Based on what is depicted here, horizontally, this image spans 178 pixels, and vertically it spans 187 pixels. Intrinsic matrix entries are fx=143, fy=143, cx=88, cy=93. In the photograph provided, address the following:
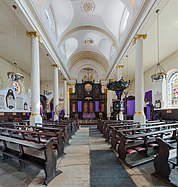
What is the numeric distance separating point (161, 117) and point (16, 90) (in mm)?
11621

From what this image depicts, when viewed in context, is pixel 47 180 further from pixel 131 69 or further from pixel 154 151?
pixel 131 69

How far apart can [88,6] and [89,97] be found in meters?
10.0

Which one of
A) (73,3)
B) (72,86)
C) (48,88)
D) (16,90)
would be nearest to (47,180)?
(73,3)

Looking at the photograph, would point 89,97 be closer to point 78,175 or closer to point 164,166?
point 78,175

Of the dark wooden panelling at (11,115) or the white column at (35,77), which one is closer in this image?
the white column at (35,77)

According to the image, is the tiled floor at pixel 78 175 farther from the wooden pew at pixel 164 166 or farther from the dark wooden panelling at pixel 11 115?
the dark wooden panelling at pixel 11 115

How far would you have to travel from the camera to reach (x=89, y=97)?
53.6 feet

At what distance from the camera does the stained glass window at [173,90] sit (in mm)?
9430

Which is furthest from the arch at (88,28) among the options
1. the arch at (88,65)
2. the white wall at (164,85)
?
the arch at (88,65)

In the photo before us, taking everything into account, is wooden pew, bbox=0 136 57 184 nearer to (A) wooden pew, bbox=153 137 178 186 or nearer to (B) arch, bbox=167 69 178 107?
(A) wooden pew, bbox=153 137 178 186

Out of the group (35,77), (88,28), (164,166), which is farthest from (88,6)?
(164,166)

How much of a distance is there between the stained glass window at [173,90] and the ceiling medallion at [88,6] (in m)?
6.71

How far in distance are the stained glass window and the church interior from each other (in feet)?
0.22

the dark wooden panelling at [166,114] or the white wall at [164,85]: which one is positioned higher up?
the white wall at [164,85]
